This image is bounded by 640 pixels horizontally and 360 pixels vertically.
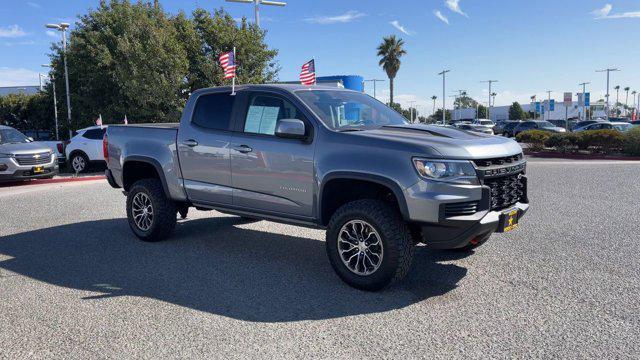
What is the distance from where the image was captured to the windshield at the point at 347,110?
17.9ft

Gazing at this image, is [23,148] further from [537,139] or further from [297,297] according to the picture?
[537,139]

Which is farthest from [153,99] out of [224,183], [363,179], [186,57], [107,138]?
[363,179]

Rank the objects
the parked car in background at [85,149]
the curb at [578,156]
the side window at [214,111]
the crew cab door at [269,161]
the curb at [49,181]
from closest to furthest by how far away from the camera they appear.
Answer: the crew cab door at [269,161], the side window at [214,111], the curb at [49,181], the parked car in background at [85,149], the curb at [578,156]

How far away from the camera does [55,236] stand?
7.45 meters

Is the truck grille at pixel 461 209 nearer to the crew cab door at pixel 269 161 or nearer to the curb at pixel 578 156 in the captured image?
the crew cab door at pixel 269 161

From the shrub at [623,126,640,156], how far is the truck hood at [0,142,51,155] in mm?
21567

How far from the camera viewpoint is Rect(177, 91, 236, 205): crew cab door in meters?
6.03

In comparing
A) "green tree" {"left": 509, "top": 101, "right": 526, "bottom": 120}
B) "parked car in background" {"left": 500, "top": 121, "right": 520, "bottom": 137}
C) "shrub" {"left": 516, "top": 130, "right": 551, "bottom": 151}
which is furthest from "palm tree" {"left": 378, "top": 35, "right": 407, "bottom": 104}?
"green tree" {"left": 509, "top": 101, "right": 526, "bottom": 120}

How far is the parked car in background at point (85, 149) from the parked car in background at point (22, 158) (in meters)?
2.25

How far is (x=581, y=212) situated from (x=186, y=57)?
1993cm

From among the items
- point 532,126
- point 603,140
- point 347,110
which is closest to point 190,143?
point 347,110

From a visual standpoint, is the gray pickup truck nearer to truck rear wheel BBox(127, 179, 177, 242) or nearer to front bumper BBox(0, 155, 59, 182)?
truck rear wheel BBox(127, 179, 177, 242)

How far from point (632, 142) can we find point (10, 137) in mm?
22589

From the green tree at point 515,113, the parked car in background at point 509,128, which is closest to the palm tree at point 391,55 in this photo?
Result: the parked car in background at point 509,128
